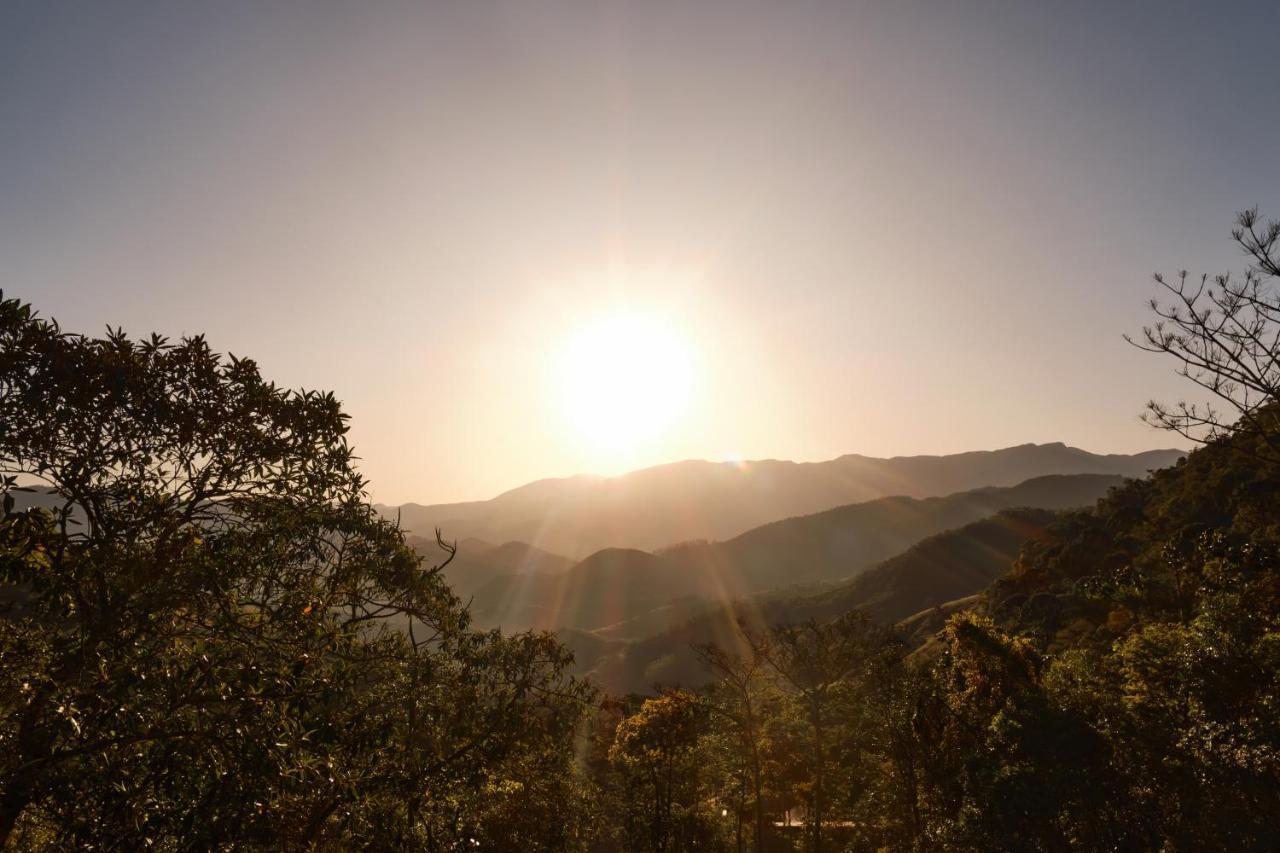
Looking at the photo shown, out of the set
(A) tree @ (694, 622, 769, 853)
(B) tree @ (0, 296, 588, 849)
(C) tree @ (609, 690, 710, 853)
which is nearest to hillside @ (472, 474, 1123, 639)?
(A) tree @ (694, 622, 769, 853)

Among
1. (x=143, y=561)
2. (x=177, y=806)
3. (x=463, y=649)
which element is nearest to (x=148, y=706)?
(x=177, y=806)

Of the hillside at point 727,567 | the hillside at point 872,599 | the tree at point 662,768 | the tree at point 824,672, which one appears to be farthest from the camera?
the hillside at point 727,567

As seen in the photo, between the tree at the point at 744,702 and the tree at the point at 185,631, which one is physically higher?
the tree at the point at 185,631

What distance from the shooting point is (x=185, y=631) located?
6062 mm

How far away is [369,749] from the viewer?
820 cm

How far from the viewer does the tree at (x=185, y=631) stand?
5219 millimetres

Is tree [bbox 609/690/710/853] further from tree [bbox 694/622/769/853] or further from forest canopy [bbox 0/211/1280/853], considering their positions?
tree [bbox 694/622/769/853]

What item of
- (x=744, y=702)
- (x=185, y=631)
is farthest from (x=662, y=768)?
(x=185, y=631)

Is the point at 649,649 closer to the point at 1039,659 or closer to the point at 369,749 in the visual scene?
the point at 1039,659

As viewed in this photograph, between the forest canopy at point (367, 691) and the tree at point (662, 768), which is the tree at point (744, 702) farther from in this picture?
the tree at point (662, 768)

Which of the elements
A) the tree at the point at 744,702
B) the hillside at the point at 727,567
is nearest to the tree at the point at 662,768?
the tree at the point at 744,702

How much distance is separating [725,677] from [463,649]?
740 inches

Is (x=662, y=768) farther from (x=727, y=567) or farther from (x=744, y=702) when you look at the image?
(x=727, y=567)

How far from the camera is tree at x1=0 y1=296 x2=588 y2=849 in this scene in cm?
522
